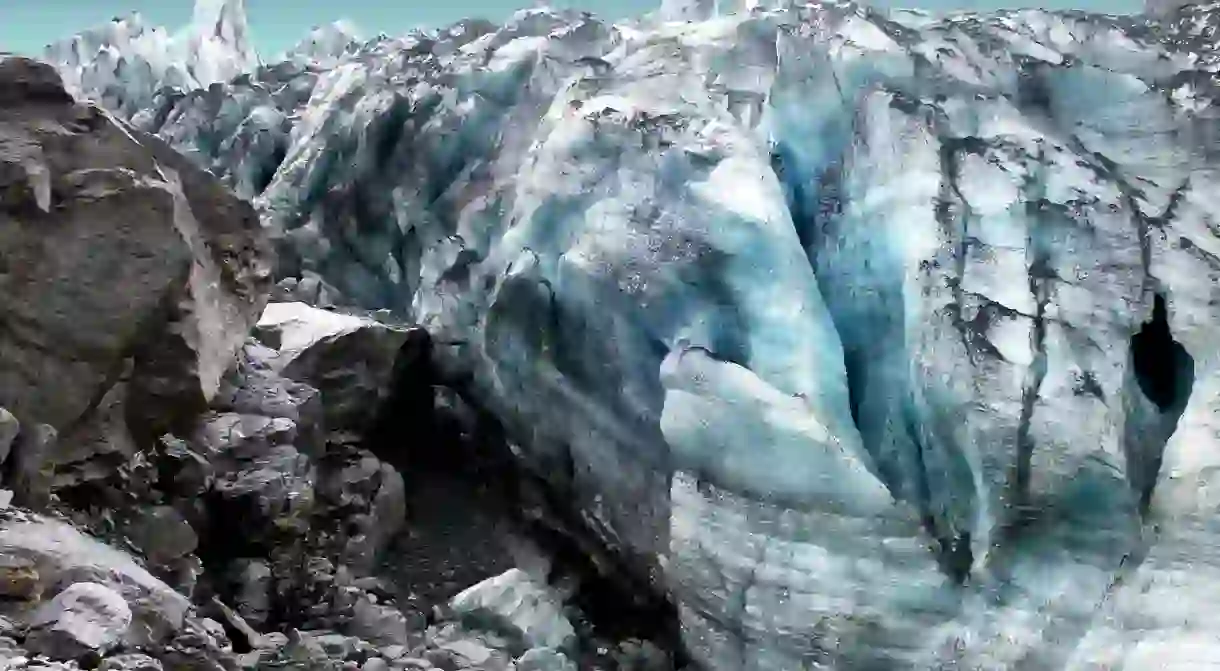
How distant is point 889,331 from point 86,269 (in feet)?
9.88

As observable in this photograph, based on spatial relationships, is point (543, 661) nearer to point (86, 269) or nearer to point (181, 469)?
point (181, 469)

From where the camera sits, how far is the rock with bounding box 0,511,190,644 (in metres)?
2.98

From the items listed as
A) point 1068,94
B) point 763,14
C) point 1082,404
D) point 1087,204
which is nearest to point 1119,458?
point 1082,404

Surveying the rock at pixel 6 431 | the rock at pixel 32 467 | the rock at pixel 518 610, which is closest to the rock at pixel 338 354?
the rock at pixel 518 610

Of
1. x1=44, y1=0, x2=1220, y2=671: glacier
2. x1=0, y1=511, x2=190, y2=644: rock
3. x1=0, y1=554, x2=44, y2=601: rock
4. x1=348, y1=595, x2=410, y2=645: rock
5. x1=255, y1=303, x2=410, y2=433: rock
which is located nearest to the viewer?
x1=0, y1=554, x2=44, y2=601: rock

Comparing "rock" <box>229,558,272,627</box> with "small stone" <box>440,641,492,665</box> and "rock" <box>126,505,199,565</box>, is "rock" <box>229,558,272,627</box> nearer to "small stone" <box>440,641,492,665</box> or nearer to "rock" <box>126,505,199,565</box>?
"rock" <box>126,505,199,565</box>

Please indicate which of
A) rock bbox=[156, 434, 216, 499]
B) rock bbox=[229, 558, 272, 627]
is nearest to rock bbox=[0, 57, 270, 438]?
rock bbox=[156, 434, 216, 499]

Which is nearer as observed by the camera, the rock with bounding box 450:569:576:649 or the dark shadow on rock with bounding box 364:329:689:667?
the rock with bounding box 450:569:576:649

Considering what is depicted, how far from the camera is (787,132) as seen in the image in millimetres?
4500

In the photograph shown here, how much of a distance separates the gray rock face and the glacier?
441 millimetres

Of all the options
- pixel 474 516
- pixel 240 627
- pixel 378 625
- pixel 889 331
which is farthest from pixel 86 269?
pixel 889 331

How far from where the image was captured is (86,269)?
12.3ft

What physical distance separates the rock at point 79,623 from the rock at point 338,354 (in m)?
2.49

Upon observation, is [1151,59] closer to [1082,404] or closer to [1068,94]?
[1068,94]
